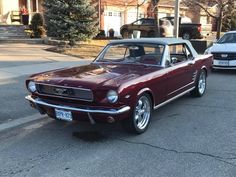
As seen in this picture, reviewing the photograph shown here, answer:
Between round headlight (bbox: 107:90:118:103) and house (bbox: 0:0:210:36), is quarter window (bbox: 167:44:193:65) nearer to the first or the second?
round headlight (bbox: 107:90:118:103)

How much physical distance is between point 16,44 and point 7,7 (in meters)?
8.59

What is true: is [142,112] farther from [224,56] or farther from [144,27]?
[144,27]

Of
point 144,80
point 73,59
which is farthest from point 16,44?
point 144,80

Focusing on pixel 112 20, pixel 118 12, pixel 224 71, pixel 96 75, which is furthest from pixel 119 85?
pixel 118 12

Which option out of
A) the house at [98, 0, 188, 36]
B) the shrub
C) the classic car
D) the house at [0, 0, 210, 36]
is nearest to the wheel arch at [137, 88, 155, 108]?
the classic car

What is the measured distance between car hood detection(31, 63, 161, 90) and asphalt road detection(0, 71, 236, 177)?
85 cm

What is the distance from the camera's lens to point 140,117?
5.91 m

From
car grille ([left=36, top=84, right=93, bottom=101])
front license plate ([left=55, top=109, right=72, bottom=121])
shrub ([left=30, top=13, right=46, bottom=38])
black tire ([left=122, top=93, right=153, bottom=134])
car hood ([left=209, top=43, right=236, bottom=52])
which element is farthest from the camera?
shrub ([left=30, top=13, right=46, bottom=38])

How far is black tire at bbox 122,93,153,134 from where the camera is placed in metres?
5.61

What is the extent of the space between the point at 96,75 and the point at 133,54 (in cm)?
138

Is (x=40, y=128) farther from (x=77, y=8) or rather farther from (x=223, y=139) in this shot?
(x=77, y=8)

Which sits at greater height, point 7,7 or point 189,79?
point 7,7

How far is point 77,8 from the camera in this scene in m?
17.5

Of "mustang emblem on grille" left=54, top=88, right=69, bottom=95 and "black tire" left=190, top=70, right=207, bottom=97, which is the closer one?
"mustang emblem on grille" left=54, top=88, right=69, bottom=95
